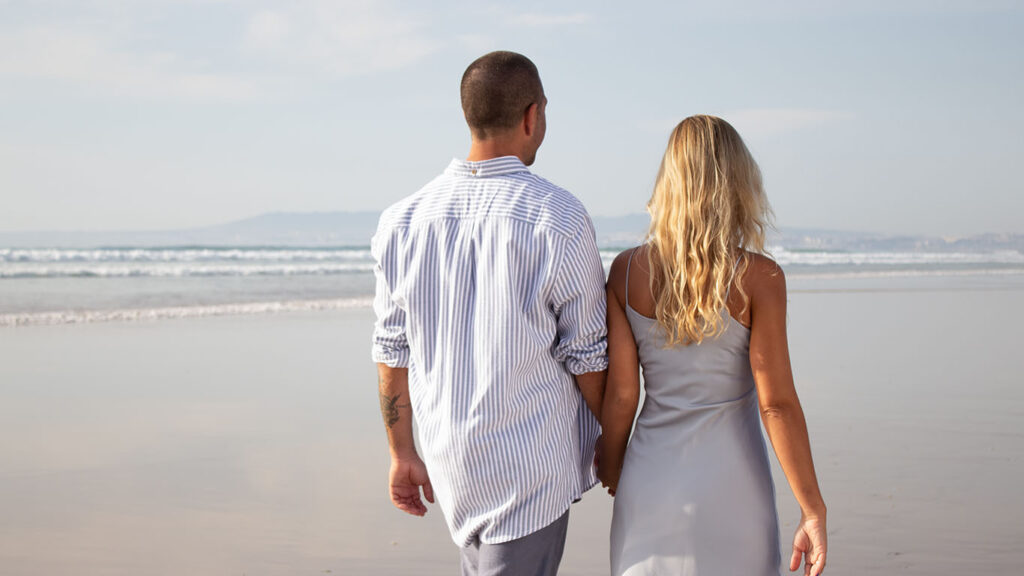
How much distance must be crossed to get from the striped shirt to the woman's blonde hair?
0.19 m

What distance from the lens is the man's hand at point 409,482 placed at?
214 centimetres

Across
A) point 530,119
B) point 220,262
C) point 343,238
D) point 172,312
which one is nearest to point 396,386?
point 530,119

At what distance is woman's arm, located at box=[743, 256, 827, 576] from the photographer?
1.94 meters

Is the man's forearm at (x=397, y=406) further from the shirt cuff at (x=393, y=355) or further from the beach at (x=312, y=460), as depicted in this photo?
the beach at (x=312, y=460)

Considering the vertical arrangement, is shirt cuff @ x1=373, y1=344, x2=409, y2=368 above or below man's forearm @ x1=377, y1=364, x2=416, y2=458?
above

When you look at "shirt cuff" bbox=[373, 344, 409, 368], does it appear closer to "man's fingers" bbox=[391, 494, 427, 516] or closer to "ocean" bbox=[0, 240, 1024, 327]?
"man's fingers" bbox=[391, 494, 427, 516]

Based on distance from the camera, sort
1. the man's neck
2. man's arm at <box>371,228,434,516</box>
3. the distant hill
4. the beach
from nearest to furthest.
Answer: the man's neck, man's arm at <box>371,228,434,516</box>, the beach, the distant hill

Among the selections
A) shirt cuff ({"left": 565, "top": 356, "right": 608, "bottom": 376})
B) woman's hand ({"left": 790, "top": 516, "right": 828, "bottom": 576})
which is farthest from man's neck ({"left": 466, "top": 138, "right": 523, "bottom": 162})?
woman's hand ({"left": 790, "top": 516, "right": 828, "bottom": 576})

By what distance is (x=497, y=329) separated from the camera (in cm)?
178

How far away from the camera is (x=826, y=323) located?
976 cm

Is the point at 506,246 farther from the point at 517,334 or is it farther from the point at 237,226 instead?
the point at 237,226

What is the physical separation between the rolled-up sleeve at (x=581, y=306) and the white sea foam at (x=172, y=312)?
9516mm

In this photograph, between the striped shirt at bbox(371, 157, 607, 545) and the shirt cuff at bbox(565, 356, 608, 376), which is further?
the shirt cuff at bbox(565, 356, 608, 376)

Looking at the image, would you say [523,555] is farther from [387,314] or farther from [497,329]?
[387,314]
